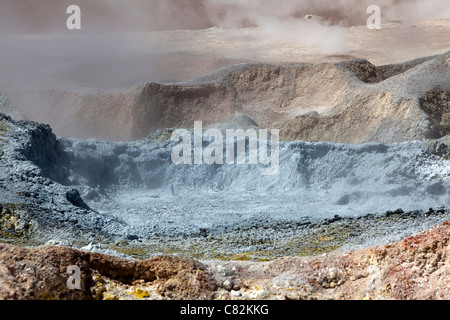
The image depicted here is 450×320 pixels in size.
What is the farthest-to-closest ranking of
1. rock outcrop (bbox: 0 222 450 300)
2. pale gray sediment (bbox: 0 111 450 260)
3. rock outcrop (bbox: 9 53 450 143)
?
1. rock outcrop (bbox: 9 53 450 143)
2. pale gray sediment (bbox: 0 111 450 260)
3. rock outcrop (bbox: 0 222 450 300)

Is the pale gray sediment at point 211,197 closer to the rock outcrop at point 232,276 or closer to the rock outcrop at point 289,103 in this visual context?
the rock outcrop at point 232,276

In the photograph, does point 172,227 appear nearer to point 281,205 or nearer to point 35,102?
point 281,205

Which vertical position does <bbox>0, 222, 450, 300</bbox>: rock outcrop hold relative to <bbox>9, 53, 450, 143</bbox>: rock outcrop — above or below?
below

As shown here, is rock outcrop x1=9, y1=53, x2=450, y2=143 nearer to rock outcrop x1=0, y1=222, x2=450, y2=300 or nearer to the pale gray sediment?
the pale gray sediment

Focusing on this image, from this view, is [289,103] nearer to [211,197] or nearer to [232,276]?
[211,197]

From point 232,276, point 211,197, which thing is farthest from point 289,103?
point 232,276

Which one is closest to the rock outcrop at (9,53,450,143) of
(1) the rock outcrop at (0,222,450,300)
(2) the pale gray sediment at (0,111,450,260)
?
(2) the pale gray sediment at (0,111,450,260)

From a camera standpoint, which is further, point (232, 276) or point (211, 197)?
point (211, 197)

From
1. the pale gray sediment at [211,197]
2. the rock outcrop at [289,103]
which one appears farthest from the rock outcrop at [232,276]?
the rock outcrop at [289,103]

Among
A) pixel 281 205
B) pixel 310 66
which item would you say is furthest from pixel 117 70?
pixel 281 205

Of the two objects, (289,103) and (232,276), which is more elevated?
(289,103)

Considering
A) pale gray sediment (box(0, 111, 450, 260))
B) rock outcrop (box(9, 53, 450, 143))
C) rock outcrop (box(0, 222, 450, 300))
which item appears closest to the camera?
rock outcrop (box(0, 222, 450, 300))
